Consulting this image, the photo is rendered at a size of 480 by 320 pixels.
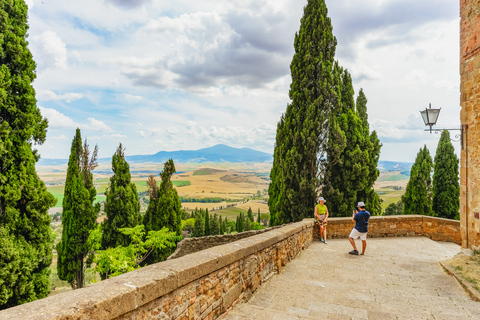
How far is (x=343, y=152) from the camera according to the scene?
43.0 feet

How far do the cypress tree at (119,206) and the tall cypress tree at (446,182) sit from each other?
2001 centimetres

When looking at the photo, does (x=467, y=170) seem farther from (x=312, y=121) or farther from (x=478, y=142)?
(x=312, y=121)

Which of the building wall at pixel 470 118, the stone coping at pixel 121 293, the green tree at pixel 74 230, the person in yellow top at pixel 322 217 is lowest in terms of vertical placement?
the green tree at pixel 74 230

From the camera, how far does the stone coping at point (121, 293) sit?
1843mm

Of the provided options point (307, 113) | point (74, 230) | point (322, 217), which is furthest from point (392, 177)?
point (74, 230)

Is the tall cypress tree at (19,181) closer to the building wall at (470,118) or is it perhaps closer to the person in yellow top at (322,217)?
the person in yellow top at (322,217)

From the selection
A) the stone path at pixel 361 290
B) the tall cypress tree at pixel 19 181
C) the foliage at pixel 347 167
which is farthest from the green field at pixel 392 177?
the tall cypress tree at pixel 19 181

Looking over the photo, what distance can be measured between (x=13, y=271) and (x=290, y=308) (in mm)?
8260

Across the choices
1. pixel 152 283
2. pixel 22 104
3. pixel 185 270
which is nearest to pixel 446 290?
pixel 185 270

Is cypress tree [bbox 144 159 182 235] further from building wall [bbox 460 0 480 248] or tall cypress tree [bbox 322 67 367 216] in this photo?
building wall [bbox 460 0 480 248]

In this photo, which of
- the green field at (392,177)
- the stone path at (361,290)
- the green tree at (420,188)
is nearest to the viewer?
the stone path at (361,290)

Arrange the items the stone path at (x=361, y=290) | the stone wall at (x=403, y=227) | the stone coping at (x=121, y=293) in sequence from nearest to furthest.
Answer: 1. the stone coping at (x=121, y=293)
2. the stone path at (x=361, y=290)
3. the stone wall at (x=403, y=227)

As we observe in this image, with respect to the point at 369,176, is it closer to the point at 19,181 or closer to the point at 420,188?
the point at 420,188

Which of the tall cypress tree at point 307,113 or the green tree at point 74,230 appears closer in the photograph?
the tall cypress tree at point 307,113
